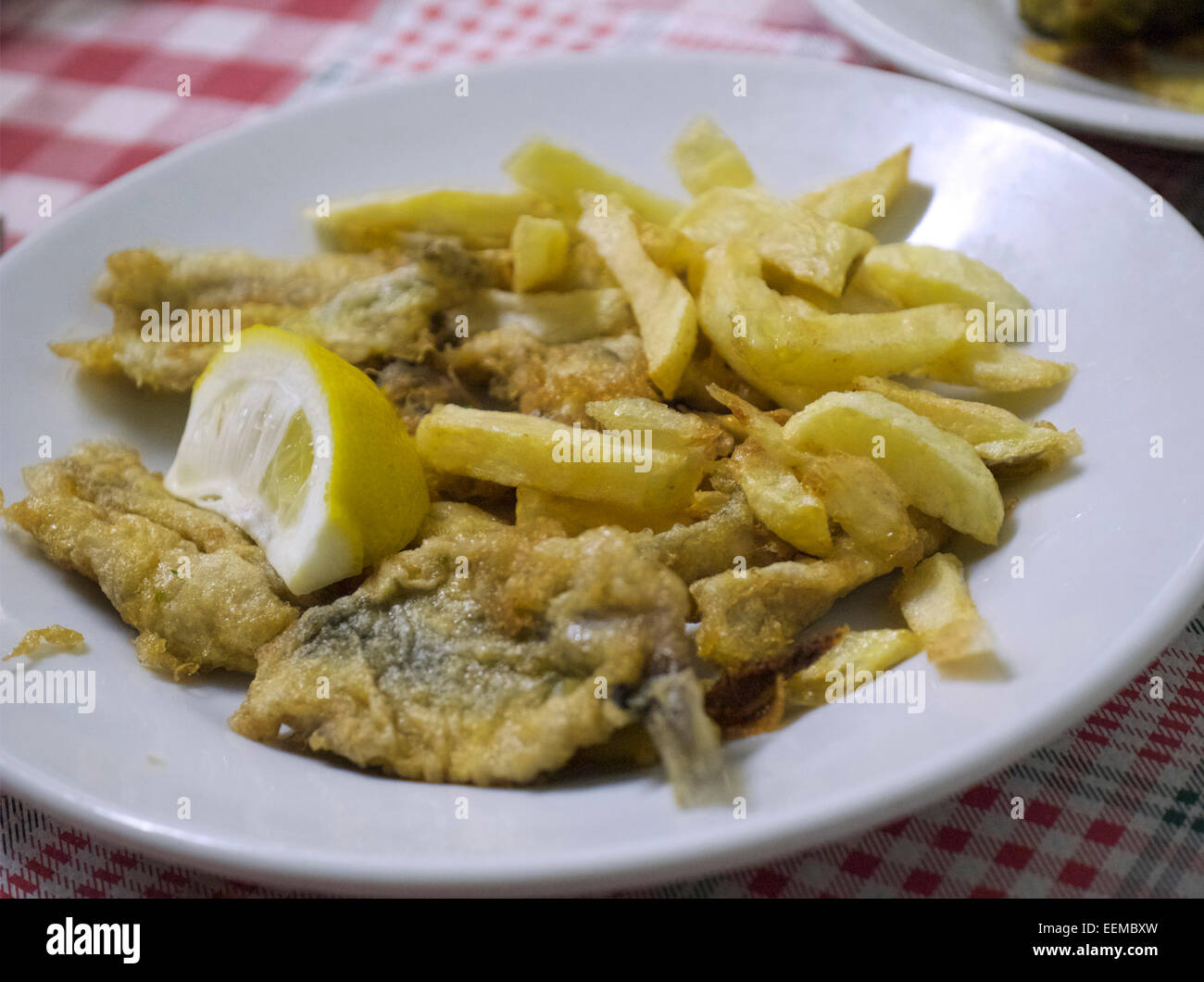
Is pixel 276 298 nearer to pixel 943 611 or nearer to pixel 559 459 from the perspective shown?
pixel 559 459

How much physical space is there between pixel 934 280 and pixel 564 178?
0.91m

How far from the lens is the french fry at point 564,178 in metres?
2.60

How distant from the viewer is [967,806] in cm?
177

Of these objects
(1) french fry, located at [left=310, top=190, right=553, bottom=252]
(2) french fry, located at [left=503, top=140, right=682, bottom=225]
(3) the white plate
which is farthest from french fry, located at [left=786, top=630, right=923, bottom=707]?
(3) the white plate

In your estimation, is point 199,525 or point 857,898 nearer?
point 857,898

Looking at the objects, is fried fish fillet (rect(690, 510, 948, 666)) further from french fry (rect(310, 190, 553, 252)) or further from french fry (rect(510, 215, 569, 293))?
french fry (rect(310, 190, 553, 252))

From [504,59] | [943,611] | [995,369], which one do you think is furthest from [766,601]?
[504,59]

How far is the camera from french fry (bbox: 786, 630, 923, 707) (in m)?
1.72

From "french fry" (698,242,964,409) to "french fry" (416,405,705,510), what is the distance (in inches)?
11.9

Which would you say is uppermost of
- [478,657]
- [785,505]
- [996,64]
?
[996,64]

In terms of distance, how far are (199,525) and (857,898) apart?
55.5 inches

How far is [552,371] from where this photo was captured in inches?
93.1
